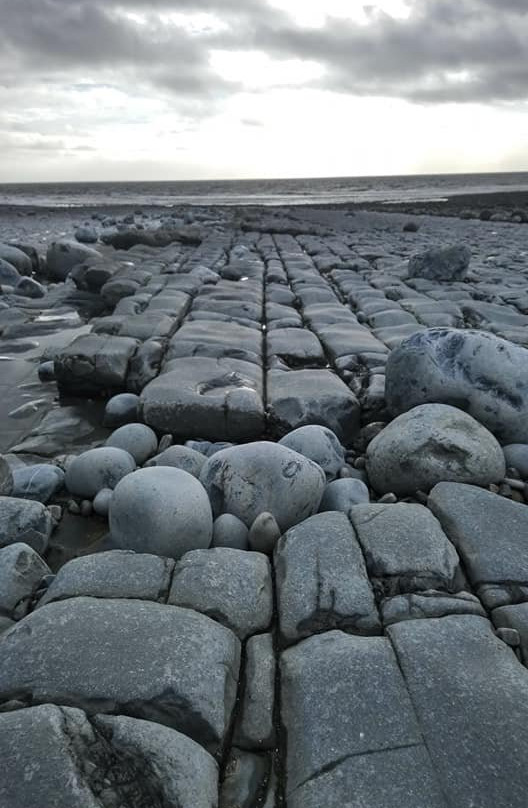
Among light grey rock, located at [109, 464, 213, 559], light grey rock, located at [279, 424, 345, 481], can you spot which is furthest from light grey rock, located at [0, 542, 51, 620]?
light grey rock, located at [279, 424, 345, 481]

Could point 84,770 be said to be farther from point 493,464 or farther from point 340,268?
point 340,268

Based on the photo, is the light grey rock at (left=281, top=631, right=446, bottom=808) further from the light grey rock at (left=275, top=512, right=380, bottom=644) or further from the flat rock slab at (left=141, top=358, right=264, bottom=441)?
the flat rock slab at (left=141, top=358, right=264, bottom=441)

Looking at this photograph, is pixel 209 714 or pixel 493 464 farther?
pixel 493 464

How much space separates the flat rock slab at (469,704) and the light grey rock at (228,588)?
0.45 meters

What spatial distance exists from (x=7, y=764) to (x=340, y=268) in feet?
30.4

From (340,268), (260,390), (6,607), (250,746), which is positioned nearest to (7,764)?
(250,746)

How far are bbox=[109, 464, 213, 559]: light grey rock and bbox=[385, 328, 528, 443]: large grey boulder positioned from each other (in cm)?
167

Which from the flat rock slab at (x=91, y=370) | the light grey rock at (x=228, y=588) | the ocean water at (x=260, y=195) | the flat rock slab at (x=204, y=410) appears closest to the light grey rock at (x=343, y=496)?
the light grey rock at (x=228, y=588)

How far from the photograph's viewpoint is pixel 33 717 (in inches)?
55.1

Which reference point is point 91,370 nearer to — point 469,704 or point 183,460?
point 183,460

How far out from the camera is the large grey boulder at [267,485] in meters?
2.54

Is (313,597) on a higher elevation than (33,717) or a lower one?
lower

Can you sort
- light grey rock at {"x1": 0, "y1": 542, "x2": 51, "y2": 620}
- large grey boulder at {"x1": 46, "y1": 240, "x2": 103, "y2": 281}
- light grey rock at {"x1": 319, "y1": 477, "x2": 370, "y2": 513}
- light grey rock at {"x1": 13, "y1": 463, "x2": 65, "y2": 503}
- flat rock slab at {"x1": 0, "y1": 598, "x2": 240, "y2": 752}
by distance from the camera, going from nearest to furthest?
flat rock slab at {"x1": 0, "y1": 598, "x2": 240, "y2": 752} → light grey rock at {"x1": 0, "y1": 542, "x2": 51, "y2": 620} → light grey rock at {"x1": 319, "y1": 477, "x2": 370, "y2": 513} → light grey rock at {"x1": 13, "y1": 463, "x2": 65, "y2": 503} → large grey boulder at {"x1": 46, "y1": 240, "x2": 103, "y2": 281}

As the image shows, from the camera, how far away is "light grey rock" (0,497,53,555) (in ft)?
8.02
